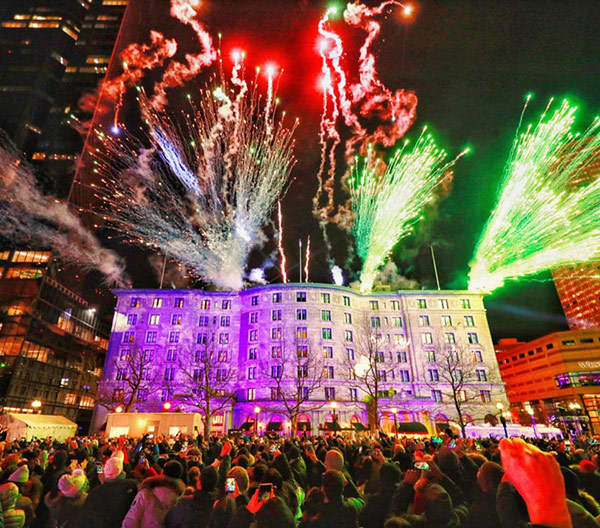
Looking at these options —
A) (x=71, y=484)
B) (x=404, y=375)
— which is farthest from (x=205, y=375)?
(x=71, y=484)

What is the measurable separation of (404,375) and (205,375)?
29.0m

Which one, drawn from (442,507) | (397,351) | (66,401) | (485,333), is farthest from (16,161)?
(485,333)

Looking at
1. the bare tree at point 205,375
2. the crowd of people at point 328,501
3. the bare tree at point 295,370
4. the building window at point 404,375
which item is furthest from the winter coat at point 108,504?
the building window at point 404,375

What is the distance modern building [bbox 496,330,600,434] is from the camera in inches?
2980

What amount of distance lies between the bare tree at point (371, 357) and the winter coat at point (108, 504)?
46281mm

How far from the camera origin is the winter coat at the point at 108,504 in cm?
453

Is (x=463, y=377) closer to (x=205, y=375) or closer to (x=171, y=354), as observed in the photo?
(x=205, y=375)

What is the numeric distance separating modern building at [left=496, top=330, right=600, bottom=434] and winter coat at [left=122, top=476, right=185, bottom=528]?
272 feet

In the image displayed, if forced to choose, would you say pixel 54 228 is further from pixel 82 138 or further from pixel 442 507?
pixel 442 507

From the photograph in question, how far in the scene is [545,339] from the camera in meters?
91.9

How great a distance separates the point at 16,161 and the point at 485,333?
282ft

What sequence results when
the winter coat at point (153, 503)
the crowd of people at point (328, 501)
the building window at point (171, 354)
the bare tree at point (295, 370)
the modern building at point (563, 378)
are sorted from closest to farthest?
the crowd of people at point (328, 501), the winter coat at point (153, 503), the bare tree at point (295, 370), the building window at point (171, 354), the modern building at point (563, 378)

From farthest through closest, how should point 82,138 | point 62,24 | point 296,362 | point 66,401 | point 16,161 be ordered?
1. point 62,24
2. point 82,138
3. point 16,161
4. point 66,401
5. point 296,362

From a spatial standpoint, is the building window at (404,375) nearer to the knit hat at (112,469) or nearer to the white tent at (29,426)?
the white tent at (29,426)
